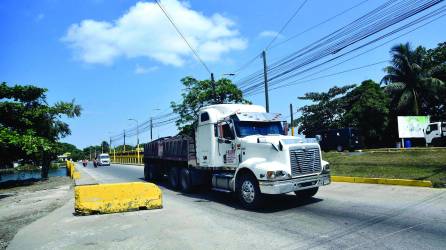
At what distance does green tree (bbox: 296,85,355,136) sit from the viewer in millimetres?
52281

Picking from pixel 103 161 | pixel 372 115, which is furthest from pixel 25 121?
pixel 103 161

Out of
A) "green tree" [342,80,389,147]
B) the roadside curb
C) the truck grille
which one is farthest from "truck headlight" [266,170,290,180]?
"green tree" [342,80,389,147]

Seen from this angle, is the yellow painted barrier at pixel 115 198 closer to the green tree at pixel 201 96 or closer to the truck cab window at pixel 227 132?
the truck cab window at pixel 227 132

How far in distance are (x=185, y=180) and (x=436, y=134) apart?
25060 millimetres

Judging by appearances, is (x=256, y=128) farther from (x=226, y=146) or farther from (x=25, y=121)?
(x=25, y=121)

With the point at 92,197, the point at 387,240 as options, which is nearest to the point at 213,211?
the point at 92,197

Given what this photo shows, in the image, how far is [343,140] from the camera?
130ft

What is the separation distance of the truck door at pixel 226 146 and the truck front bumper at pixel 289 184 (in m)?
2.06

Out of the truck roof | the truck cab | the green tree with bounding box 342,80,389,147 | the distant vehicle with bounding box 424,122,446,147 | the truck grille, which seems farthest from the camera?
the green tree with bounding box 342,80,389,147

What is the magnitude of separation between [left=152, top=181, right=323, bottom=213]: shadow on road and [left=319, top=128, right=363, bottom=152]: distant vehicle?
1001 inches

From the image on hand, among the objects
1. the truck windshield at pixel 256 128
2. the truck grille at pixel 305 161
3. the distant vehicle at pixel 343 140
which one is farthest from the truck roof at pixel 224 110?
the distant vehicle at pixel 343 140

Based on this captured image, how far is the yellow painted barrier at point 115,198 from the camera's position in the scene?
1079 cm

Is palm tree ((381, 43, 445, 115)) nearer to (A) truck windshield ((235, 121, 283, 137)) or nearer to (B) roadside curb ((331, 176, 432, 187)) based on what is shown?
(B) roadside curb ((331, 176, 432, 187))

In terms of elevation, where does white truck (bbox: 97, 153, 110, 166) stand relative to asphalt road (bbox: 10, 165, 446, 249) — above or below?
above
